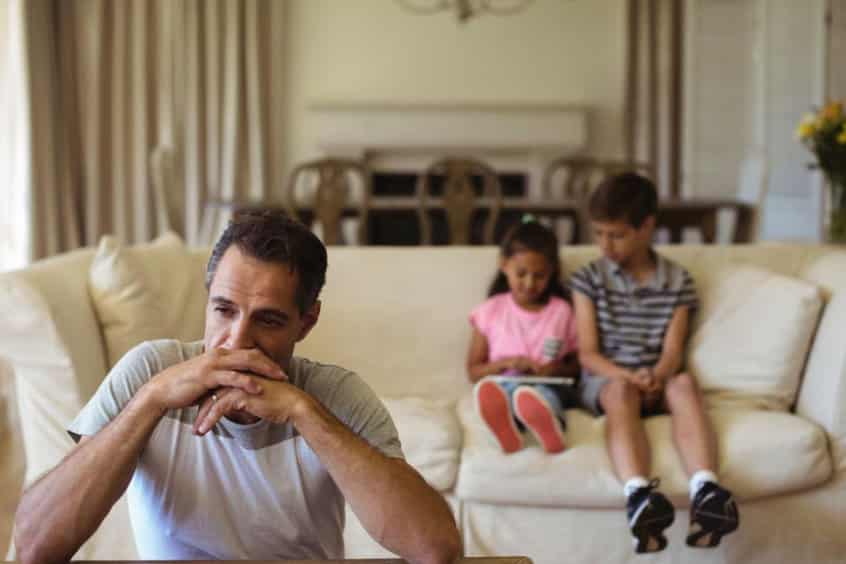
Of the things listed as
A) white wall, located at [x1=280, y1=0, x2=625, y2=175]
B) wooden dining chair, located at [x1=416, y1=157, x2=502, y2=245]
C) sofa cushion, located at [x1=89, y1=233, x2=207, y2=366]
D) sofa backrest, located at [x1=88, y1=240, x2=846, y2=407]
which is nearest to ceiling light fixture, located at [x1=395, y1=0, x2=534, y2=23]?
white wall, located at [x1=280, y1=0, x2=625, y2=175]

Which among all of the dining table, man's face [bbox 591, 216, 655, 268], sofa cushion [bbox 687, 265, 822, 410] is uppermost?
man's face [bbox 591, 216, 655, 268]

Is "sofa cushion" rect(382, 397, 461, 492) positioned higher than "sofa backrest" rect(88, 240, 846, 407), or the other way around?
"sofa backrest" rect(88, 240, 846, 407)

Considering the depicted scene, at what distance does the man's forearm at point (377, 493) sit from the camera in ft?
4.52

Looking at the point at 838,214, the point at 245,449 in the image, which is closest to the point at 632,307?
the point at 838,214

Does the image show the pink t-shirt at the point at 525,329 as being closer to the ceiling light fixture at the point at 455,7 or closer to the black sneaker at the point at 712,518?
the black sneaker at the point at 712,518

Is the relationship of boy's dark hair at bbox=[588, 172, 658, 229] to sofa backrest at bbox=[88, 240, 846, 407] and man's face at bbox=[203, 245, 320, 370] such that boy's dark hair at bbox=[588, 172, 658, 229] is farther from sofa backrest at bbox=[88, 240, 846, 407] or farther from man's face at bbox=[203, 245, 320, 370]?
man's face at bbox=[203, 245, 320, 370]

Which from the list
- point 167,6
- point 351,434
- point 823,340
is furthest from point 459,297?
point 167,6

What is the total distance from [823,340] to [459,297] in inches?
38.4

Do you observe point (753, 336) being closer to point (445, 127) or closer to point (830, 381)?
point (830, 381)

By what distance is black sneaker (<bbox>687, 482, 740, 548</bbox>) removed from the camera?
8.12ft

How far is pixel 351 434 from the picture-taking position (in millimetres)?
1411

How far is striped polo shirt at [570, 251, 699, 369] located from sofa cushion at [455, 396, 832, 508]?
15.3 inches

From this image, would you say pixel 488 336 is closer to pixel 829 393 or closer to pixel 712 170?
pixel 829 393

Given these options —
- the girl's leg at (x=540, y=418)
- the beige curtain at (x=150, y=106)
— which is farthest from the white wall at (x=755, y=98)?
the girl's leg at (x=540, y=418)
